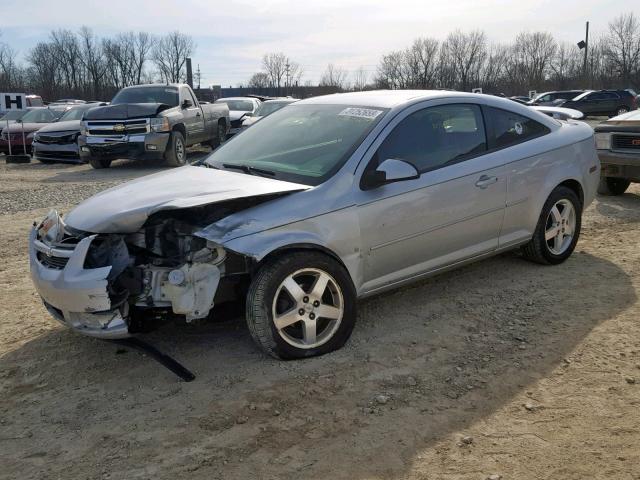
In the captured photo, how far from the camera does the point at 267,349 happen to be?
352 centimetres

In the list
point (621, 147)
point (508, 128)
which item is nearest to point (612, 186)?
point (621, 147)

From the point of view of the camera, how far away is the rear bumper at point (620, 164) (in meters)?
7.77

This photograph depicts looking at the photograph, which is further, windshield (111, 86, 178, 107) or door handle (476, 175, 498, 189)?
windshield (111, 86, 178, 107)

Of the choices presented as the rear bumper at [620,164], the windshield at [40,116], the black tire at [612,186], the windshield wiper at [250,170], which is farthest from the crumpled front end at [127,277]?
the windshield at [40,116]

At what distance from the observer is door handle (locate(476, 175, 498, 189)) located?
448 cm

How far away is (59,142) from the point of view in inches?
602

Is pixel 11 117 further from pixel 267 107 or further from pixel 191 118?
pixel 267 107

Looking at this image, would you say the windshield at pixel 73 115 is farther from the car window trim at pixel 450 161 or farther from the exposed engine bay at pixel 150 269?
the car window trim at pixel 450 161

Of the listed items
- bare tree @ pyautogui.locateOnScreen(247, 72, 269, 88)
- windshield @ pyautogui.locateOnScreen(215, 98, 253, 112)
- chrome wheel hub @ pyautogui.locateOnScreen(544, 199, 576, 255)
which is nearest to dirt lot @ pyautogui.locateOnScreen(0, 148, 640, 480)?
chrome wheel hub @ pyautogui.locateOnScreen(544, 199, 576, 255)

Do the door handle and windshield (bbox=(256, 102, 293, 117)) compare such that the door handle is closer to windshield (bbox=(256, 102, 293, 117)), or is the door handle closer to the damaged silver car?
the damaged silver car

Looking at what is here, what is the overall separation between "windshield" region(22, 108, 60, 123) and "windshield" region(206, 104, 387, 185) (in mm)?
16574

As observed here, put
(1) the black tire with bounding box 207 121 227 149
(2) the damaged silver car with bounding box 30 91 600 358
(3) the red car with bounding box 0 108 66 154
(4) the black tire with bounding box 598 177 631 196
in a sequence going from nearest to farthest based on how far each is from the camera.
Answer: (2) the damaged silver car with bounding box 30 91 600 358
(4) the black tire with bounding box 598 177 631 196
(1) the black tire with bounding box 207 121 227 149
(3) the red car with bounding box 0 108 66 154

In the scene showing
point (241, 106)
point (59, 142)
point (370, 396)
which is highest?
point (241, 106)

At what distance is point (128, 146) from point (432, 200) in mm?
10400
